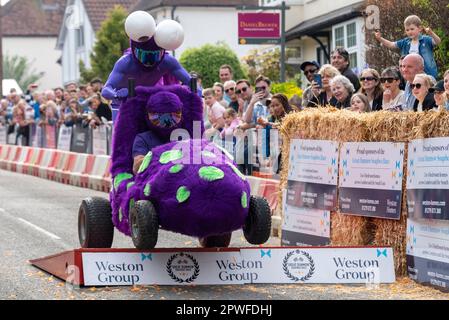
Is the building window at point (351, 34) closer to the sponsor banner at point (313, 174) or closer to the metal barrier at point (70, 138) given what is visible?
the metal barrier at point (70, 138)

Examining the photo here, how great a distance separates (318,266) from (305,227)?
8.34 ft

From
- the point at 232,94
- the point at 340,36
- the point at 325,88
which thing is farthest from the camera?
the point at 340,36

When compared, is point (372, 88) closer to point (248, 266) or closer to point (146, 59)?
point (146, 59)

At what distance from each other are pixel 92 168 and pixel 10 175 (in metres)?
5.04

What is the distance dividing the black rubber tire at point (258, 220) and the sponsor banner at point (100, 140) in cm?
1517

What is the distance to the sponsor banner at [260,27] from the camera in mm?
27406

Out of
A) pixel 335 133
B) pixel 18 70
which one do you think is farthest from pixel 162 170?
pixel 18 70

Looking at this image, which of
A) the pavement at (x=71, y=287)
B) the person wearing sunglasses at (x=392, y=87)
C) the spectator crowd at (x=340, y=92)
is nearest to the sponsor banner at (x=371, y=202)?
the pavement at (x=71, y=287)

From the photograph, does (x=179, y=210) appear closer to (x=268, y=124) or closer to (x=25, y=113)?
(x=268, y=124)

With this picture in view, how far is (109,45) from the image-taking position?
62.0 metres

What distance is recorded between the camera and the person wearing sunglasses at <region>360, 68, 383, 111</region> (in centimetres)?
1470

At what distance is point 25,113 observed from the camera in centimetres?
3422

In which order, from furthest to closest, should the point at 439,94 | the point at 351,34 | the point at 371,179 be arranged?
the point at 351,34
the point at 439,94
the point at 371,179
